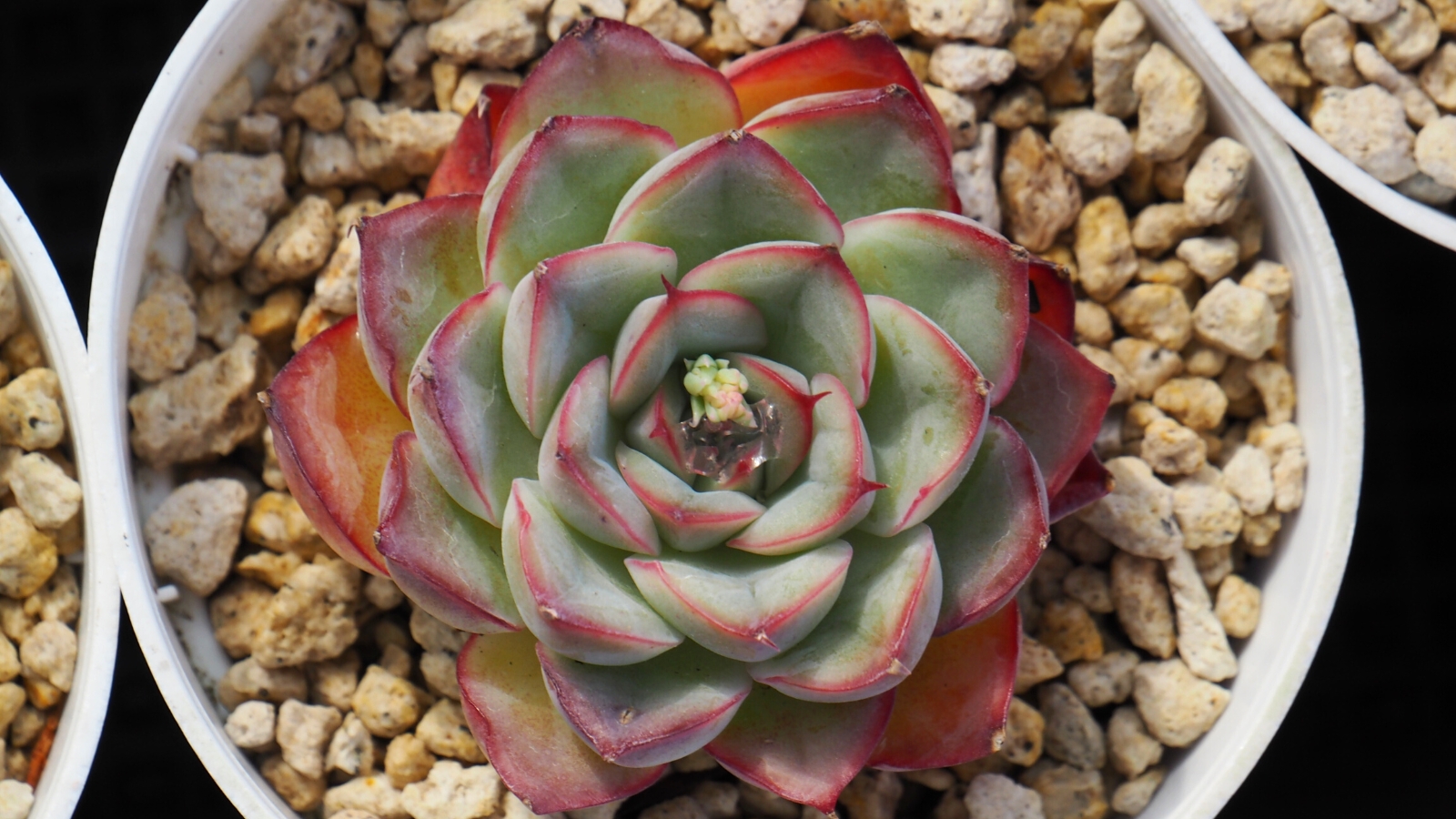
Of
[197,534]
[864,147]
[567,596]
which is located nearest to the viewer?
[567,596]

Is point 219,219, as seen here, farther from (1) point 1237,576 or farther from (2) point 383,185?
(1) point 1237,576

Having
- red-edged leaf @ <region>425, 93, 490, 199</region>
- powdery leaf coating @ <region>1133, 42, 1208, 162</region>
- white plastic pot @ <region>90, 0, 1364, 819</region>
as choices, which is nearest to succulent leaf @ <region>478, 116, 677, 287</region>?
red-edged leaf @ <region>425, 93, 490, 199</region>

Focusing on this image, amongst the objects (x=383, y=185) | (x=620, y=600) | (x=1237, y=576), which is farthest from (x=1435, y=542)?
(x=383, y=185)

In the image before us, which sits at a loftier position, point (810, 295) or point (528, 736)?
point (810, 295)

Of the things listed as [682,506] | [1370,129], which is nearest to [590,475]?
[682,506]

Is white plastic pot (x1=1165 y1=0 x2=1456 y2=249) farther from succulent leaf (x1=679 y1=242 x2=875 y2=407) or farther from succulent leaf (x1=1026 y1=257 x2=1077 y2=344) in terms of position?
succulent leaf (x1=679 y1=242 x2=875 y2=407)

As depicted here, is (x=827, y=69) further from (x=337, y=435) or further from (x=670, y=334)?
(x=337, y=435)

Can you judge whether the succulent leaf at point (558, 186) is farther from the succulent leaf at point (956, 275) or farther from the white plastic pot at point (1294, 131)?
the white plastic pot at point (1294, 131)
